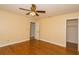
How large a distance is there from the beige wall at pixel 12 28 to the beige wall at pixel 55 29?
134cm

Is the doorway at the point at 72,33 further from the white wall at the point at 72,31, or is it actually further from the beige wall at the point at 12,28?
the beige wall at the point at 12,28

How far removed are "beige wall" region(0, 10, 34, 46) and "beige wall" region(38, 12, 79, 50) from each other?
1341 mm

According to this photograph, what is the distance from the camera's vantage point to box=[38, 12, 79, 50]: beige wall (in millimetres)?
4841

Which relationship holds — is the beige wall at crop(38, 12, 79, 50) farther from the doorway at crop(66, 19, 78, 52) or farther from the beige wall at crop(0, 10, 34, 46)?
the beige wall at crop(0, 10, 34, 46)

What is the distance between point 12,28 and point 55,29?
268cm

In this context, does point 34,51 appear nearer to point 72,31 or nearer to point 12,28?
point 12,28

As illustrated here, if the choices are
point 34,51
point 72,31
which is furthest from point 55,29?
point 34,51

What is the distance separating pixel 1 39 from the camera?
444 centimetres

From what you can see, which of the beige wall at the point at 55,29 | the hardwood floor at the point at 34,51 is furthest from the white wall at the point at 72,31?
the hardwood floor at the point at 34,51

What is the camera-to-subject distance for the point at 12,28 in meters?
5.22

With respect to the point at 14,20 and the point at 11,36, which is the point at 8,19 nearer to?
the point at 14,20

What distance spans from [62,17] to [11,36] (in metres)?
3.19

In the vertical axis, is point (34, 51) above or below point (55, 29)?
below

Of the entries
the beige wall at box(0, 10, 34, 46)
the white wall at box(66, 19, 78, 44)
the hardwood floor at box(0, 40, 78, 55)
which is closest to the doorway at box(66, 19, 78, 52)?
the white wall at box(66, 19, 78, 44)
